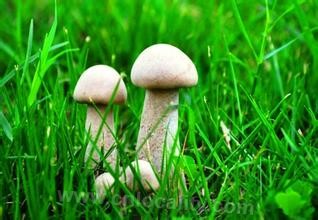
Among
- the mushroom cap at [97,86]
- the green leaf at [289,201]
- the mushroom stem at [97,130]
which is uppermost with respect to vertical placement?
the mushroom cap at [97,86]

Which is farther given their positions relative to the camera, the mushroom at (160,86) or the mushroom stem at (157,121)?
the mushroom stem at (157,121)

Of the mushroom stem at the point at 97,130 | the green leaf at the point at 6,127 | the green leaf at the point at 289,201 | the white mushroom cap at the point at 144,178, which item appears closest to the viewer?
the green leaf at the point at 289,201

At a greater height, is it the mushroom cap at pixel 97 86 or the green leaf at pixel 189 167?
the mushroom cap at pixel 97 86

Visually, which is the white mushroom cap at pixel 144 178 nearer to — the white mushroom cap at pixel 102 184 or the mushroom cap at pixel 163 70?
the white mushroom cap at pixel 102 184

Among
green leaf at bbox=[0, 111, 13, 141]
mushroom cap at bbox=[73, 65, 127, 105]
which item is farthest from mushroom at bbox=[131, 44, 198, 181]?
green leaf at bbox=[0, 111, 13, 141]

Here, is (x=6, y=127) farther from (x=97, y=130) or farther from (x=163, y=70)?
(x=163, y=70)

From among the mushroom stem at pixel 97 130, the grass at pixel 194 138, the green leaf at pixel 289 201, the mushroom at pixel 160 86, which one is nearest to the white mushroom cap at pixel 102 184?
the grass at pixel 194 138
